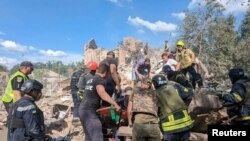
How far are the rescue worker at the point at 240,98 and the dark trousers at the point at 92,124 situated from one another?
260 cm

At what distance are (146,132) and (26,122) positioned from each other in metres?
2.29

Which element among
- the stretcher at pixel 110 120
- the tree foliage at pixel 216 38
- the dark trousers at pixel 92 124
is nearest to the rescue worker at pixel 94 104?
the dark trousers at pixel 92 124

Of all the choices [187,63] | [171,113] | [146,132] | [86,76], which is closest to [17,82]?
[86,76]

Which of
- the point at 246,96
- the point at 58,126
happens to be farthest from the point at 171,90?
the point at 58,126

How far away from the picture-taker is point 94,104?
573 centimetres

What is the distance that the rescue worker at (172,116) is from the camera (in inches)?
215

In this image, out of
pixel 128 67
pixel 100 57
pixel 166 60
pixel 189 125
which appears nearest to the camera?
pixel 189 125

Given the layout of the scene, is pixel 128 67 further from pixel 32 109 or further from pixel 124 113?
pixel 32 109

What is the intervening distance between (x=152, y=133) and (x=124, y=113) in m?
0.82

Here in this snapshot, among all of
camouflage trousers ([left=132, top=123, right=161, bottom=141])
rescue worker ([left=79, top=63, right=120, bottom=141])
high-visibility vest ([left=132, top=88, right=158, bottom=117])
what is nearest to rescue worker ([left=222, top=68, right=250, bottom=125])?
high-visibility vest ([left=132, top=88, right=158, bottom=117])

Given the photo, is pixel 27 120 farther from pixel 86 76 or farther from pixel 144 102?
pixel 86 76

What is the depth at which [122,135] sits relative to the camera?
6.46 m

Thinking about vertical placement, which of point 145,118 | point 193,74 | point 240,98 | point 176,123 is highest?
point 193,74

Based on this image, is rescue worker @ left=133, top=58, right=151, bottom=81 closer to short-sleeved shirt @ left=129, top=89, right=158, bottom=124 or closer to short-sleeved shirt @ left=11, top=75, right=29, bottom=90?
short-sleeved shirt @ left=129, top=89, right=158, bottom=124
